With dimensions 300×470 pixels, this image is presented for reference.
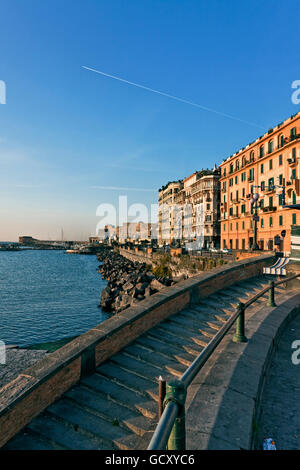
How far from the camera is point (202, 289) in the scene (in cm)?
952

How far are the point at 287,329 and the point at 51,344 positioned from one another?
14527mm

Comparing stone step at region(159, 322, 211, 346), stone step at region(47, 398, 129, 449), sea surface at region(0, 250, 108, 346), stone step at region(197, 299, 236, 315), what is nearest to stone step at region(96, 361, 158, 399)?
stone step at region(47, 398, 129, 449)

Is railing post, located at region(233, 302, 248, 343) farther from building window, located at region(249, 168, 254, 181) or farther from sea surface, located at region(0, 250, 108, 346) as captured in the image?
building window, located at region(249, 168, 254, 181)

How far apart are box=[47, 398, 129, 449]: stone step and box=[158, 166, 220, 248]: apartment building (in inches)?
2233

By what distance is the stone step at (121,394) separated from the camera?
451 cm

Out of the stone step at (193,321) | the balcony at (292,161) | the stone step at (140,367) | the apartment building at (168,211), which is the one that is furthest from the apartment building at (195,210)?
the stone step at (140,367)

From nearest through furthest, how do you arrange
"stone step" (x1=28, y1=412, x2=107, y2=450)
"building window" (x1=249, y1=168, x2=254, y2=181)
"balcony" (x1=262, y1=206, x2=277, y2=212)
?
1. "stone step" (x1=28, y1=412, x2=107, y2=450)
2. "balcony" (x1=262, y1=206, x2=277, y2=212)
3. "building window" (x1=249, y1=168, x2=254, y2=181)

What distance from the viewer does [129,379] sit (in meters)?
5.22

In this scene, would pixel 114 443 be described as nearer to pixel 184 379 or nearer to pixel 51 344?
pixel 184 379

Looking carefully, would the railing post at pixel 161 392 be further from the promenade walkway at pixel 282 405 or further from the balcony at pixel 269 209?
the balcony at pixel 269 209

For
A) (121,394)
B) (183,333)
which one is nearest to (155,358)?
(121,394)

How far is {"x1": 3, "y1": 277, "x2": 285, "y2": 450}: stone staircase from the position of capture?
3994 mm

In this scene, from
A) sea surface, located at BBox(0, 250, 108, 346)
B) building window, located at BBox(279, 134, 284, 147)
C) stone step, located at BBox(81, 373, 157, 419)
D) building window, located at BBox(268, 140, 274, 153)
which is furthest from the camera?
building window, located at BBox(268, 140, 274, 153)

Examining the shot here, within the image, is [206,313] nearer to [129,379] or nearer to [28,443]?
[129,379]
